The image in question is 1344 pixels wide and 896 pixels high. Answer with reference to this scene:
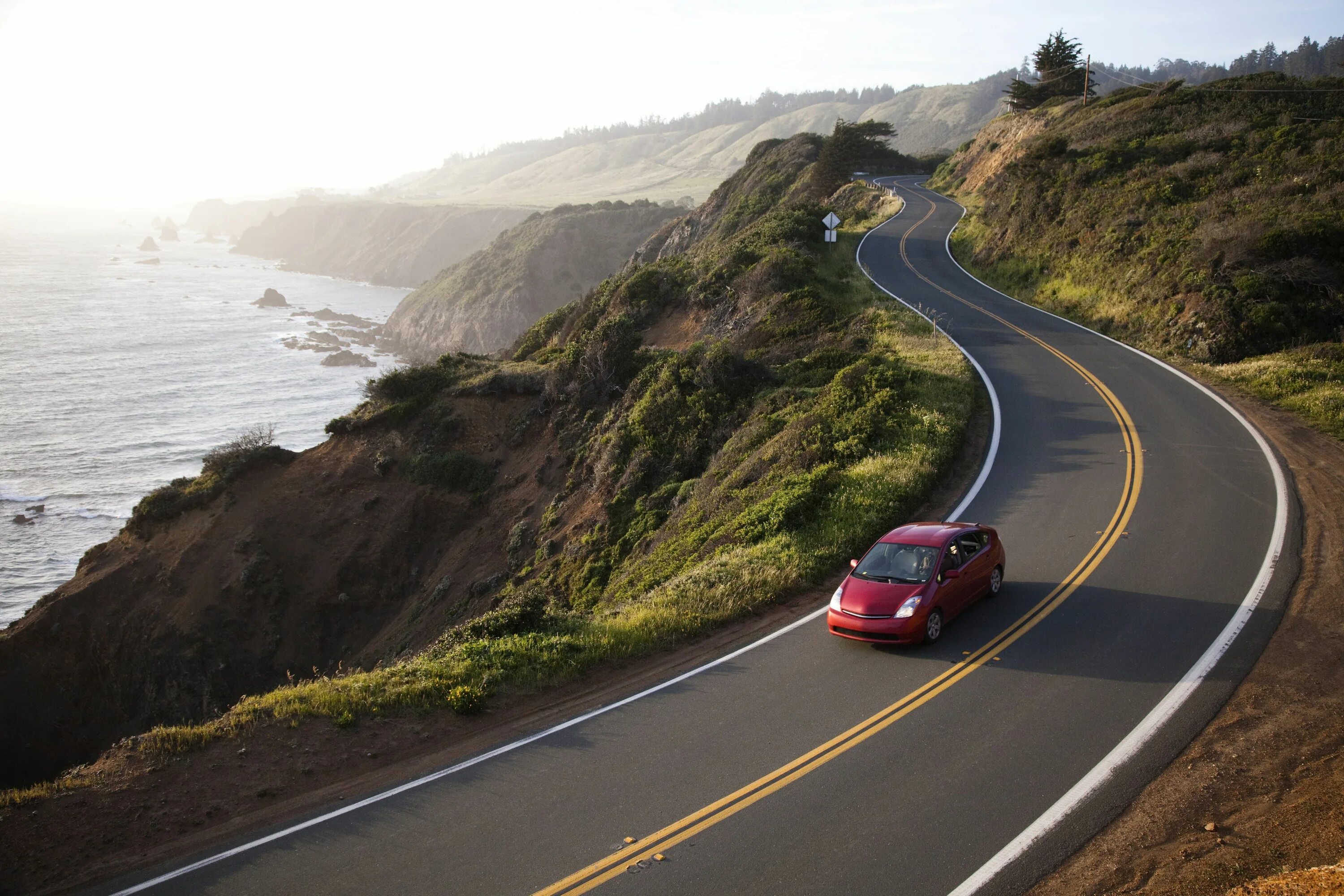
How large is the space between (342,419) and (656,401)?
15093mm

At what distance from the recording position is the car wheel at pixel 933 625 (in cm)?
1020

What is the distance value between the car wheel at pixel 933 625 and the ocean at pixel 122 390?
39.9 meters

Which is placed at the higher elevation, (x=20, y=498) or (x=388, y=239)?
(x=388, y=239)

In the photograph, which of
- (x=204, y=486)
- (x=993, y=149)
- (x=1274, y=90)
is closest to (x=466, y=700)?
(x=204, y=486)

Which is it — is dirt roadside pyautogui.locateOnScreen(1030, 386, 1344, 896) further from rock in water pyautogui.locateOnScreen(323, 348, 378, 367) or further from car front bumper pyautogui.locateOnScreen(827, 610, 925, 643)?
rock in water pyautogui.locateOnScreen(323, 348, 378, 367)

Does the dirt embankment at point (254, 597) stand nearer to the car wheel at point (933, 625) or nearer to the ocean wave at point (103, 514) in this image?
the car wheel at point (933, 625)

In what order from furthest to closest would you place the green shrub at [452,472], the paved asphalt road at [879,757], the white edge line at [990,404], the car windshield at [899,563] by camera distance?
the green shrub at [452,472], the white edge line at [990,404], the car windshield at [899,563], the paved asphalt road at [879,757]

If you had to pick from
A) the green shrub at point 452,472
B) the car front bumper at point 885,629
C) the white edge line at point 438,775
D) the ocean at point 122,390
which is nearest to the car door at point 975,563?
the car front bumper at point 885,629

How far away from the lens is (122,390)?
70.4 meters

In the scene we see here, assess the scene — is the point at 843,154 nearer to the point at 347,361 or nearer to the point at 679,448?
the point at 679,448

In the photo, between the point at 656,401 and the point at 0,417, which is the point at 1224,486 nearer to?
the point at 656,401

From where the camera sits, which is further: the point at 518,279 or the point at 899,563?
the point at 518,279

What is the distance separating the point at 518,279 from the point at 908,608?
101m

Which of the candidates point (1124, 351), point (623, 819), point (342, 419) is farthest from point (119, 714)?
point (1124, 351)
